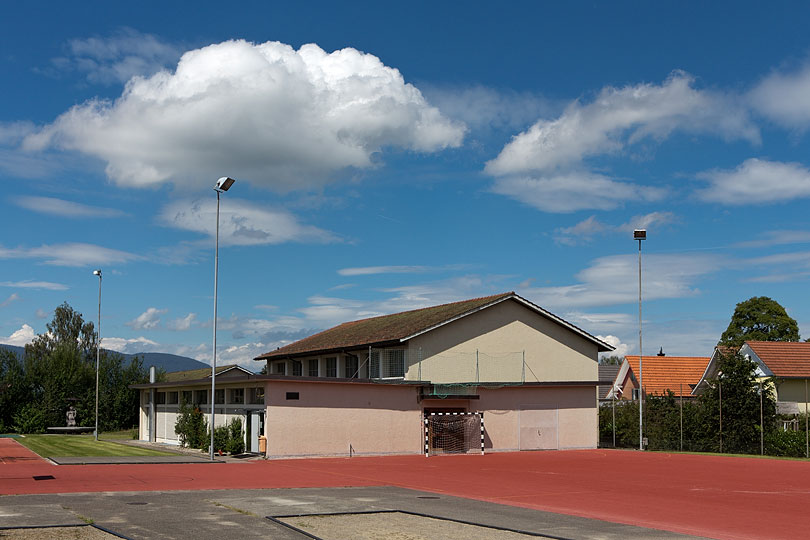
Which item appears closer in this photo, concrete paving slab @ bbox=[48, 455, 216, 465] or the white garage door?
concrete paving slab @ bbox=[48, 455, 216, 465]

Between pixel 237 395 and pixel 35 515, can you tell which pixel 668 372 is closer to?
pixel 237 395

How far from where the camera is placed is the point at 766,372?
1834 inches

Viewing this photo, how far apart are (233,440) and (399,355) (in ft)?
32.1

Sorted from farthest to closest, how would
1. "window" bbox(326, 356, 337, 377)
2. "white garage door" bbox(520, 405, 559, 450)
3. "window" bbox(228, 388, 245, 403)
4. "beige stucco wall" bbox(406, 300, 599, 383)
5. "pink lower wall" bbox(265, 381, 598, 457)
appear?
"window" bbox(326, 356, 337, 377) < "white garage door" bbox(520, 405, 559, 450) < "beige stucco wall" bbox(406, 300, 599, 383) < "window" bbox(228, 388, 245, 403) < "pink lower wall" bbox(265, 381, 598, 457)

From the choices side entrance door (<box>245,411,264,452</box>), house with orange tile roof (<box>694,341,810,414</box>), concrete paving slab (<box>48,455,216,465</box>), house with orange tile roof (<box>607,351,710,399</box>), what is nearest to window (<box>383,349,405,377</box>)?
side entrance door (<box>245,411,264,452</box>)

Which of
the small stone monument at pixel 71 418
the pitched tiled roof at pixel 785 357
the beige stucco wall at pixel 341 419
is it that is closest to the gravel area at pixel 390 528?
the beige stucco wall at pixel 341 419

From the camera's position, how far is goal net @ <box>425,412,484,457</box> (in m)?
40.2

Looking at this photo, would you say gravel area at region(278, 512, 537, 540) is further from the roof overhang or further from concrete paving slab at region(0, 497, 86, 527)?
the roof overhang

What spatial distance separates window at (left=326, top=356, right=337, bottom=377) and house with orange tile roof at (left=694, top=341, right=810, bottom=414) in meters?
20.6

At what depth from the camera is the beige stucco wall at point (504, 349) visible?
42469 mm

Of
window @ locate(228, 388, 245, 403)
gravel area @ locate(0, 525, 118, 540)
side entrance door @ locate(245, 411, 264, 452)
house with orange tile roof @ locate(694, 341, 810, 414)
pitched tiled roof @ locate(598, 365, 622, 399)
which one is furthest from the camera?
pitched tiled roof @ locate(598, 365, 622, 399)

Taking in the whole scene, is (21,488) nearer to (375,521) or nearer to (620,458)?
(375,521)

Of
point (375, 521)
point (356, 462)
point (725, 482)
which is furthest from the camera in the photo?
point (356, 462)

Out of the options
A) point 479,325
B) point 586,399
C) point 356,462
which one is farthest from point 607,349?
point 356,462
